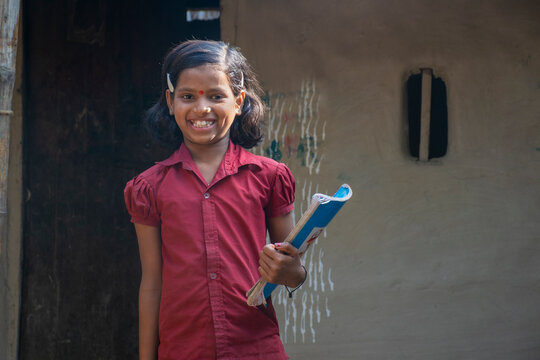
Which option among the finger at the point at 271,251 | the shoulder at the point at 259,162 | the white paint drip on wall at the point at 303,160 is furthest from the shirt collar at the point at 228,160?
the white paint drip on wall at the point at 303,160

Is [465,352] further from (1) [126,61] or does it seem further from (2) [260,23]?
(1) [126,61]

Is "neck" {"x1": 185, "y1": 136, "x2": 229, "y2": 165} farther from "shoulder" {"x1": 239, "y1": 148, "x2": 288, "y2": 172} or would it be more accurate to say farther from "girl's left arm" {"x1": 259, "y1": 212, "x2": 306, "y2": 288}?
"girl's left arm" {"x1": 259, "y1": 212, "x2": 306, "y2": 288}

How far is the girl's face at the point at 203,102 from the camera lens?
1.64m

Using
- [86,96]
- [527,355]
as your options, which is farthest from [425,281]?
[86,96]

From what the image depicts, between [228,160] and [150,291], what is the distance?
1.52ft

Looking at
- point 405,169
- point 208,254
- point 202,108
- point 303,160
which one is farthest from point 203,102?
point 405,169

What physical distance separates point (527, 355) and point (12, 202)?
2870 mm

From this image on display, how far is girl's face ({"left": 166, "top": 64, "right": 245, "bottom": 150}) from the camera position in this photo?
1636mm

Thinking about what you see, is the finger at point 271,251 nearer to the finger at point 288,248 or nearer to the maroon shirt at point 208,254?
the finger at point 288,248

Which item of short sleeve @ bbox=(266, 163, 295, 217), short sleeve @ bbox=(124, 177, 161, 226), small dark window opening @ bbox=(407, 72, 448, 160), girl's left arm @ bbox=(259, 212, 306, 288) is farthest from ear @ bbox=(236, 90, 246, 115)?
small dark window opening @ bbox=(407, 72, 448, 160)

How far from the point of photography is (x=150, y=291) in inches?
64.9

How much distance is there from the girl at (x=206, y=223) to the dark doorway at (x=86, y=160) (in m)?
1.39

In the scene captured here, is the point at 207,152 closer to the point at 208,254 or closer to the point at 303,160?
the point at 208,254

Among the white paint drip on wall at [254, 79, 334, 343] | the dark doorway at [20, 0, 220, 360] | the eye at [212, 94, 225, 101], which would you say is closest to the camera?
the eye at [212, 94, 225, 101]
